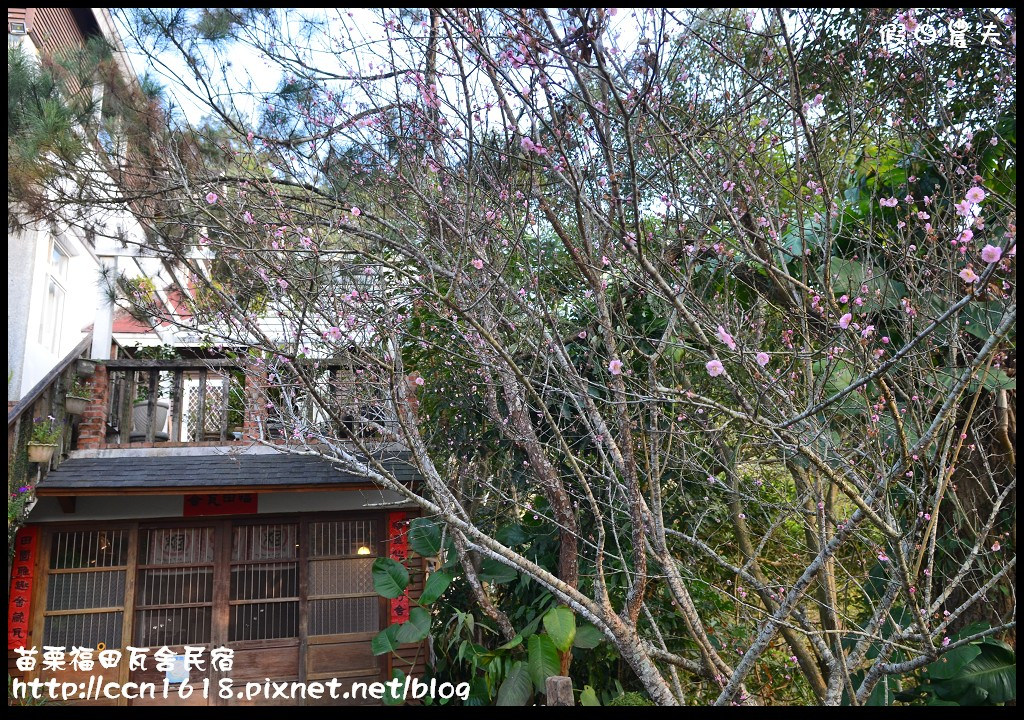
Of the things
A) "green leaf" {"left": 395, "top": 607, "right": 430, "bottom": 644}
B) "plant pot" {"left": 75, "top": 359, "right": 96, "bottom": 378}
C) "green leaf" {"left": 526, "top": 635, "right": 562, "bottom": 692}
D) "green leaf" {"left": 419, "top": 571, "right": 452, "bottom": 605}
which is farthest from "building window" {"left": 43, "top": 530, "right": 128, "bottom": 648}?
"green leaf" {"left": 526, "top": 635, "right": 562, "bottom": 692}

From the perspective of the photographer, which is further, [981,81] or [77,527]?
[77,527]

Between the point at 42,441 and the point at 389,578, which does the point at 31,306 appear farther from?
the point at 389,578

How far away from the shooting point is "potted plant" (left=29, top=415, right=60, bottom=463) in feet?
18.9

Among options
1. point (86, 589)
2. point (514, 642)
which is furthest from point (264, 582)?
point (514, 642)

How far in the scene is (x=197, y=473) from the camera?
6.27 m

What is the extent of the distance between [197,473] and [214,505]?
1.97 ft

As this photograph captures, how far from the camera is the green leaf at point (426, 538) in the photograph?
561 centimetres

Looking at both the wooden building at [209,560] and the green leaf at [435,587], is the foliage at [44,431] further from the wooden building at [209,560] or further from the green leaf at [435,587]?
the green leaf at [435,587]

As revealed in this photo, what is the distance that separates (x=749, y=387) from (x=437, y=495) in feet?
7.47

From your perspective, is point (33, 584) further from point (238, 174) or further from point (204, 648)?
point (238, 174)

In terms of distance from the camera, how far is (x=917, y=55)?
3.30 meters

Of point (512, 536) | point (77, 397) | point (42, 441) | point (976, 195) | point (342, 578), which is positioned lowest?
point (342, 578)

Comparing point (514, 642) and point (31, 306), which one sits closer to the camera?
point (514, 642)
